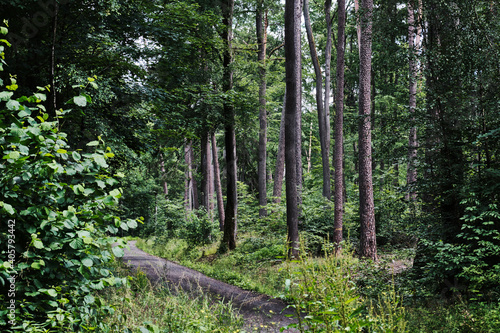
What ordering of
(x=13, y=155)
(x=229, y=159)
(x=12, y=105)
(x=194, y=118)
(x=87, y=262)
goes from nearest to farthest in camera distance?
(x=13, y=155) < (x=12, y=105) < (x=87, y=262) < (x=194, y=118) < (x=229, y=159)

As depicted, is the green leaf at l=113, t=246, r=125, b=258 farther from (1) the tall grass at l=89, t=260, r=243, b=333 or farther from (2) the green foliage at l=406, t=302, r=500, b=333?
(2) the green foliage at l=406, t=302, r=500, b=333

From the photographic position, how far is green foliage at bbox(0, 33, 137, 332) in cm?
237

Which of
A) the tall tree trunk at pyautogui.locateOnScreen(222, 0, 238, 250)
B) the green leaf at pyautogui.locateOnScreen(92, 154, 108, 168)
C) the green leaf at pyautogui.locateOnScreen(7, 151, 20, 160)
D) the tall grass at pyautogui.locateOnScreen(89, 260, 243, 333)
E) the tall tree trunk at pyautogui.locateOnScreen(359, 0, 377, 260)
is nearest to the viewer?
the green leaf at pyautogui.locateOnScreen(7, 151, 20, 160)

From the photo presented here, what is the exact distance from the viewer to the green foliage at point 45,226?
237 cm

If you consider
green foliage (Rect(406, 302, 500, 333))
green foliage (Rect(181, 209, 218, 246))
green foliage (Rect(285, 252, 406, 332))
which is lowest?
green foliage (Rect(181, 209, 218, 246))

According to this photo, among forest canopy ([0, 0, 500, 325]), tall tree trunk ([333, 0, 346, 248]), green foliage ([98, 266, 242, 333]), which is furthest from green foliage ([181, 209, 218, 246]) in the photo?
green foliage ([98, 266, 242, 333])

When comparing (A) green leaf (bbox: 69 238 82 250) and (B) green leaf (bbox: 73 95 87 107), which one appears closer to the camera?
(A) green leaf (bbox: 69 238 82 250)

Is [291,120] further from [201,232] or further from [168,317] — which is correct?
[201,232]

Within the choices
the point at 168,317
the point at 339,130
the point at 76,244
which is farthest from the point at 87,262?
the point at 339,130

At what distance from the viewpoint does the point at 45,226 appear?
2.49 meters

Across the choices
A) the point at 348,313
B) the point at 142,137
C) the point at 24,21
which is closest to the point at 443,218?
the point at 348,313

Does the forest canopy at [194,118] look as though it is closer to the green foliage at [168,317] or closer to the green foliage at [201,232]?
the green foliage at [168,317]

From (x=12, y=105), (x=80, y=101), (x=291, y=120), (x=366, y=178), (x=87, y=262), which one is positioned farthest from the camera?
(x=366, y=178)

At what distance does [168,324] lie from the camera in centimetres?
390
